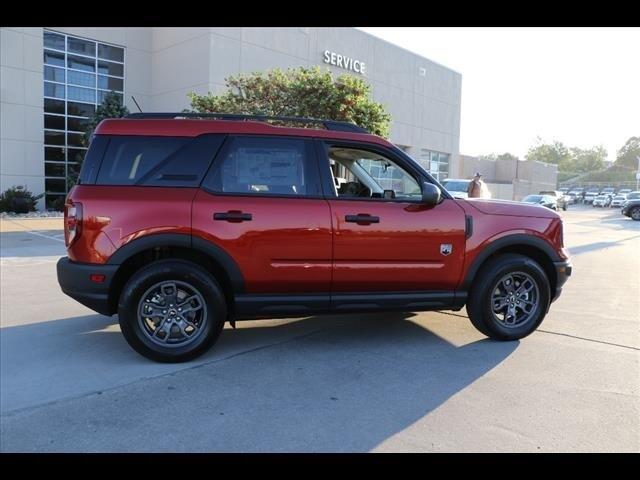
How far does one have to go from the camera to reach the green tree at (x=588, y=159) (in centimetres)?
11162

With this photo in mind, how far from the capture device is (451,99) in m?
37.4

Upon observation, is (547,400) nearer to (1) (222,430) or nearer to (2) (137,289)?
(1) (222,430)

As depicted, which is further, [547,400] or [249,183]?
[249,183]

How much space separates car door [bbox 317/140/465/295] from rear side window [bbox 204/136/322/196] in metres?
0.18

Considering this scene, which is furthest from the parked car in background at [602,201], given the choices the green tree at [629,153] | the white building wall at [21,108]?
the green tree at [629,153]

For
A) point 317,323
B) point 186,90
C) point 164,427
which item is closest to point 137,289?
point 164,427

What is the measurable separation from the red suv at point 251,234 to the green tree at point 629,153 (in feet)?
383

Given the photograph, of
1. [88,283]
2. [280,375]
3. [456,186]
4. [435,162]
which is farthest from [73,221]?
[435,162]

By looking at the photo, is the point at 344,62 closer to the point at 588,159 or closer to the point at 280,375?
the point at 280,375

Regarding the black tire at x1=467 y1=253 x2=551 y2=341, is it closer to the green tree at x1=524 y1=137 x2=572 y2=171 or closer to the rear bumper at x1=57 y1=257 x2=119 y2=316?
the rear bumper at x1=57 y1=257 x2=119 y2=316

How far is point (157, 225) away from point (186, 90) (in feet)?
64.3

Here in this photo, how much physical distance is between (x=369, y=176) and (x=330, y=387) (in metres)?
2.30

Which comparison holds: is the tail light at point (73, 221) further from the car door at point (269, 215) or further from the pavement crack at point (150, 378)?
the pavement crack at point (150, 378)

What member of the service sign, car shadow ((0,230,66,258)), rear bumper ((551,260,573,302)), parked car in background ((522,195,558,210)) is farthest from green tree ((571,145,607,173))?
rear bumper ((551,260,573,302))
